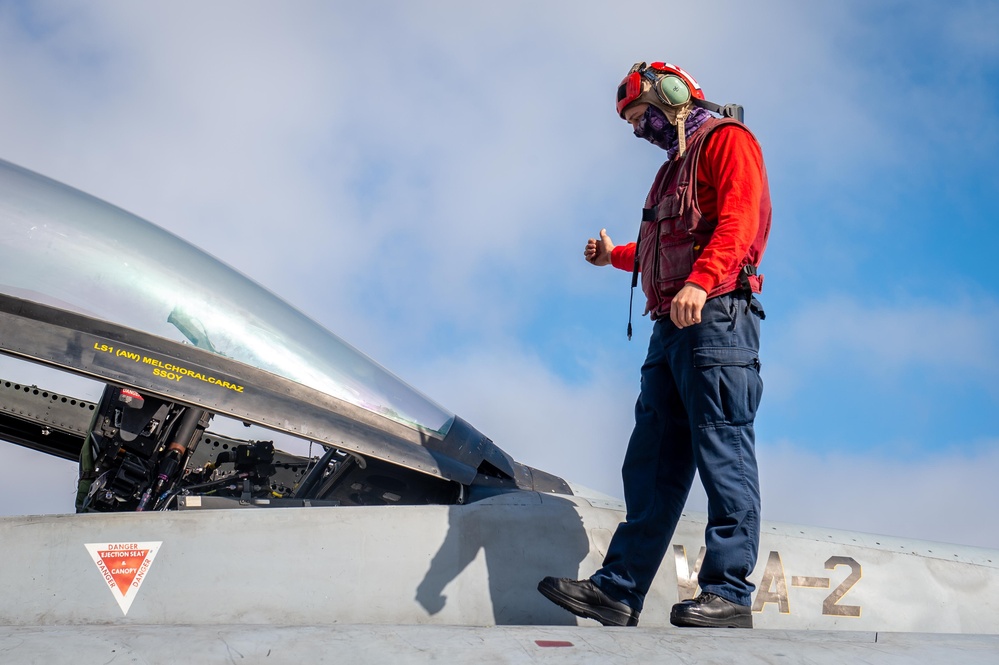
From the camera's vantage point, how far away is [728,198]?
121 inches

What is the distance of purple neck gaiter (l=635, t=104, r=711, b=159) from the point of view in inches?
135

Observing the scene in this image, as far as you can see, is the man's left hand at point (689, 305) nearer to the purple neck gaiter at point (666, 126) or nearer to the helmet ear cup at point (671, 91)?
the purple neck gaiter at point (666, 126)

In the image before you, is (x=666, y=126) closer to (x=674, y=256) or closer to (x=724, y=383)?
(x=674, y=256)

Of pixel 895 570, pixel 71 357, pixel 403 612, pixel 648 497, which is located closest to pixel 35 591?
pixel 71 357

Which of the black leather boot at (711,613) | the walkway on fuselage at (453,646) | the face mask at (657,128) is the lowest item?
the walkway on fuselage at (453,646)

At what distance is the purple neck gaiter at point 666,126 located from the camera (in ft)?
11.3

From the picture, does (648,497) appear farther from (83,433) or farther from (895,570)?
(83,433)

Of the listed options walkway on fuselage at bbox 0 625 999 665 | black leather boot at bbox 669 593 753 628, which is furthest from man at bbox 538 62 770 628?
walkway on fuselage at bbox 0 625 999 665

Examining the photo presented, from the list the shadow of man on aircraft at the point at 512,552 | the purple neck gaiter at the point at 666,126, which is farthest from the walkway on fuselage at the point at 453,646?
the purple neck gaiter at the point at 666,126

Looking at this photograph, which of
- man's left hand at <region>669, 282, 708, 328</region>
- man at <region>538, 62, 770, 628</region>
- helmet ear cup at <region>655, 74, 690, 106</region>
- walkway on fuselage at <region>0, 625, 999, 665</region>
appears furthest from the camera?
helmet ear cup at <region>655, 74, 690, 106</region>

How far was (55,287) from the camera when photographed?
3438 millimetres

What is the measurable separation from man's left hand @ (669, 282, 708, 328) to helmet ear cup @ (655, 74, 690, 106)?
828 millimetres

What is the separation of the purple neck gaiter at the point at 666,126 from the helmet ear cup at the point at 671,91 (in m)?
0.06

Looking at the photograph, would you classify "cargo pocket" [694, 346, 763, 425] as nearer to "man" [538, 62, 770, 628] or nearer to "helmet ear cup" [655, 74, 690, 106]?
"man" [538, 62, 770, 628]
